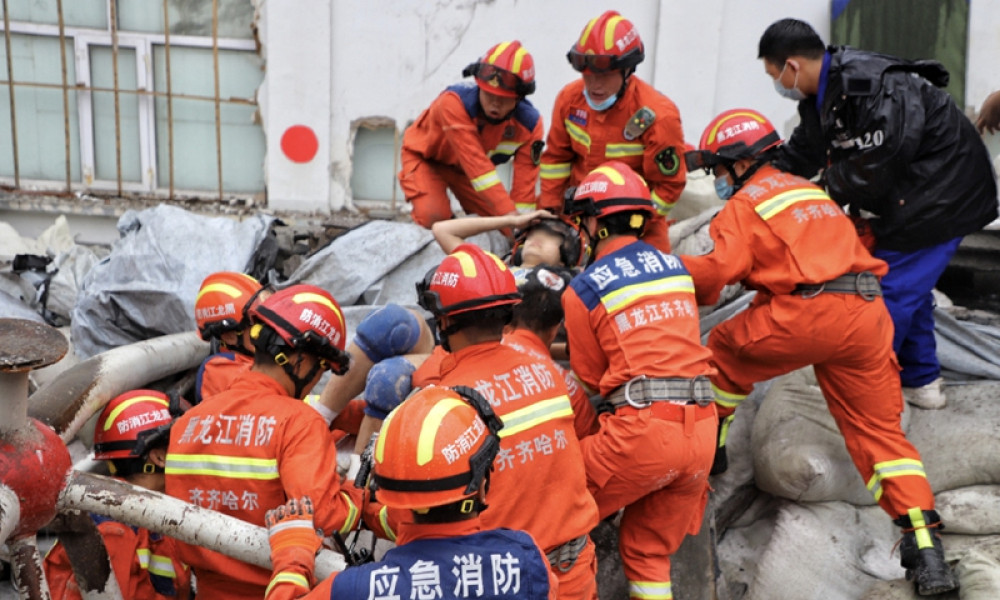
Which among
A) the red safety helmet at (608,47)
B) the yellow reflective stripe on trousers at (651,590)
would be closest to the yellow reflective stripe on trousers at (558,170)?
the red safety helmet at (608,47)

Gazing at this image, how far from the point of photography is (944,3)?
21.8 ft

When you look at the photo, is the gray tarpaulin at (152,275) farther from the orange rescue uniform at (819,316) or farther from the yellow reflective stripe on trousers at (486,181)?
the orange rescue uniform at (819,316)

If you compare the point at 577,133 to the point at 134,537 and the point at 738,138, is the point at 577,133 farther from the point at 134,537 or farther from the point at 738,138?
the point at 134,537

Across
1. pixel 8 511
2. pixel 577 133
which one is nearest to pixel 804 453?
pixel 577 133

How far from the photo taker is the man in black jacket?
12.9ft

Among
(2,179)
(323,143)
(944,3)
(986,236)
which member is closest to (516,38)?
(323,143)

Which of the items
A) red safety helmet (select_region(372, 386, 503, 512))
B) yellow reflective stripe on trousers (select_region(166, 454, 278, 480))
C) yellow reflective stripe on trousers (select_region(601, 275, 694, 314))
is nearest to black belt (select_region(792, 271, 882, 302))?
yellow reflective stripe on trousers (select_region(601, 275, 694, 314))

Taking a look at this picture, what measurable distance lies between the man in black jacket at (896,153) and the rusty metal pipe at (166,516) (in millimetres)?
2855

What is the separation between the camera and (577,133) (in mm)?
5070

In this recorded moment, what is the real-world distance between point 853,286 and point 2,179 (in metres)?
6.21

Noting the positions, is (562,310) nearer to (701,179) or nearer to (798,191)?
(798,191)

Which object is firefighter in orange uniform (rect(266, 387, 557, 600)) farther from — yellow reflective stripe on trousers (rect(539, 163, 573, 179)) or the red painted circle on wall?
the red painted circle on wall

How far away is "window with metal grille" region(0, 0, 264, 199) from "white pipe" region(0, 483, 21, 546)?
5.44 metres

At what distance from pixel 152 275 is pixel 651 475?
3.36m
